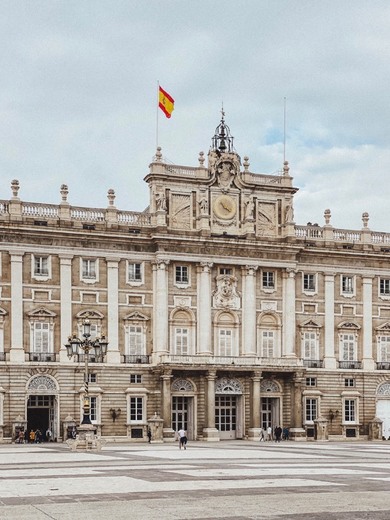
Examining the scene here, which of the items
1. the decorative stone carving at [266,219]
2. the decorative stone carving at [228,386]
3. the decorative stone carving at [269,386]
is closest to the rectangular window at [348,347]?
the decorative stone carving at [269,386]

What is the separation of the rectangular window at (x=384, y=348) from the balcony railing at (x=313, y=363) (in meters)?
5.34

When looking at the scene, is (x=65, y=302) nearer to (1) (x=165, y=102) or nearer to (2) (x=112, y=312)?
(2) (x=112, y=312)

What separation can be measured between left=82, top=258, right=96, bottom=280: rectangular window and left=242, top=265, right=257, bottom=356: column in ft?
36.5

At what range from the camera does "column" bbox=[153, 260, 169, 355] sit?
65375mm

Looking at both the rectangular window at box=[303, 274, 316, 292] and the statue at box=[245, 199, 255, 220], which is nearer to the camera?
the statue at box=[245, 199, 255, 220]

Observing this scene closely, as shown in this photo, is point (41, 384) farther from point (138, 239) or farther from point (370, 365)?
point (370, 365)

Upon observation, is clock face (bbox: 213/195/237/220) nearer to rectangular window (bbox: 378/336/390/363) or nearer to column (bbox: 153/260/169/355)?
column (bbox: 153/260/169/355)

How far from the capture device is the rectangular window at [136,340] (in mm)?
65500

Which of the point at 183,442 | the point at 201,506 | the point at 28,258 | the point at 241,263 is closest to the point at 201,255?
the point at 241,263

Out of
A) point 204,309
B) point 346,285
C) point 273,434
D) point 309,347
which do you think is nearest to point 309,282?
point 346,285

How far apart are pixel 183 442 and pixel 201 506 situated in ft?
97.9

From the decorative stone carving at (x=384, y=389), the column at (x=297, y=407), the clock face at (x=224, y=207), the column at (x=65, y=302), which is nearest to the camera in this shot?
the column at (x=65, y=302)

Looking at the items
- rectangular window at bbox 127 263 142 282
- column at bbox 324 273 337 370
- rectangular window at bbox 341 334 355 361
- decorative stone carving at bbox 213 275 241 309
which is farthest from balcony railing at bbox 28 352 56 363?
rectangular window at bbox 341 334 355 361

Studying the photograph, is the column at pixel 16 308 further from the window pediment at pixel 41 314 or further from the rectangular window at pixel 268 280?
the rectangular window at pixel 268 280
